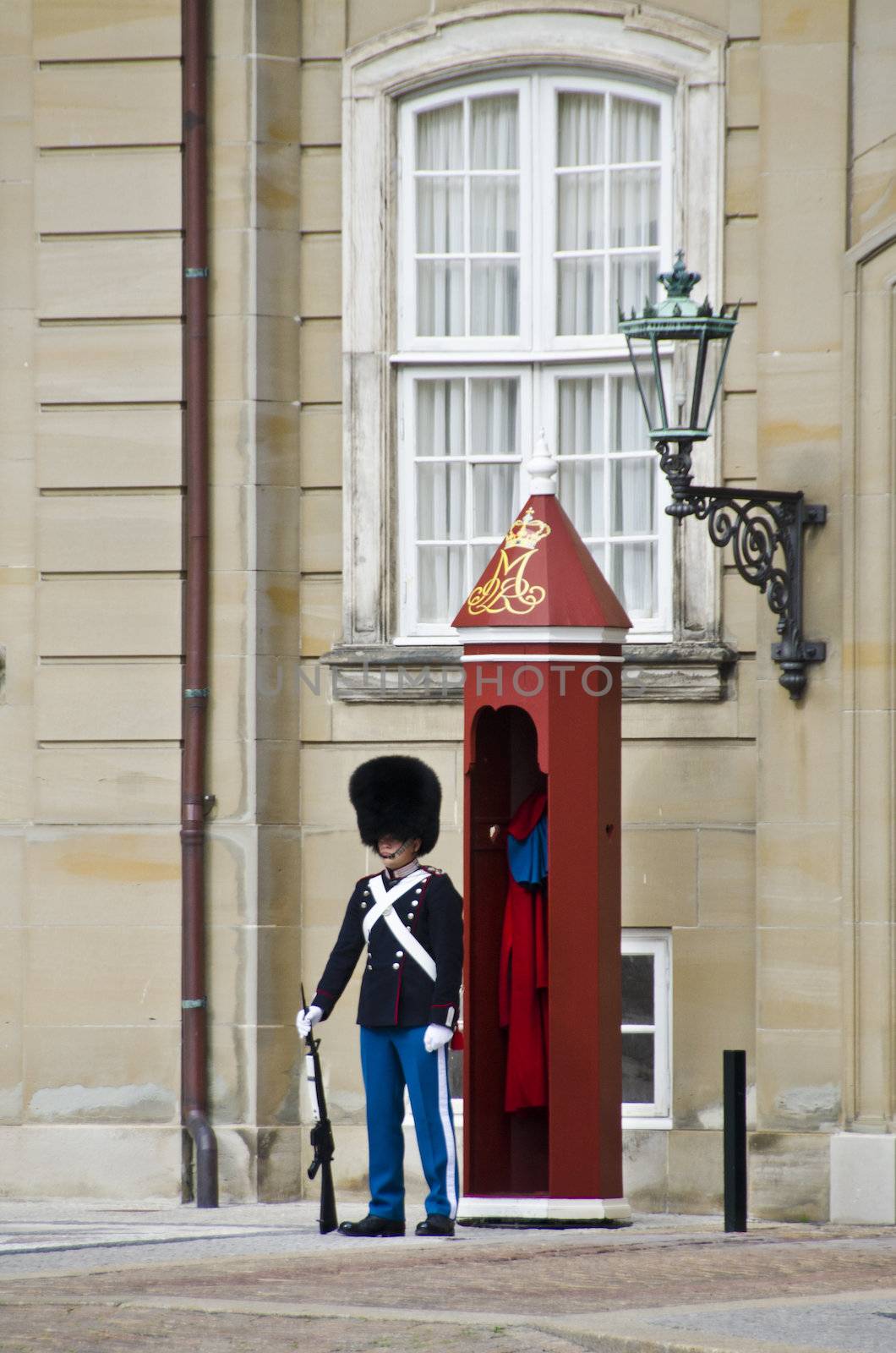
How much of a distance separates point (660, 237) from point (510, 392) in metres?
0.93

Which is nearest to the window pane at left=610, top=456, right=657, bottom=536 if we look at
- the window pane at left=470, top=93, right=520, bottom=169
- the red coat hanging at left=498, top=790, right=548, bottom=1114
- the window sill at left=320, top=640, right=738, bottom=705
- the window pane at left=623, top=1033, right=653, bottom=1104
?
the window sill at left=320, top=640, right=738, bottom=705

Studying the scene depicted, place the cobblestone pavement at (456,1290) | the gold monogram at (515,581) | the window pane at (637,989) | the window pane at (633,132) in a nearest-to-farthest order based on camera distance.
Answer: the cobblestone pavement at (456,1290), the gold monogram at (515,581), the window pane at (637,989), the window pane at (633,132)

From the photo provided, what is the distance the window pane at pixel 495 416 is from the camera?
1035 centimetres

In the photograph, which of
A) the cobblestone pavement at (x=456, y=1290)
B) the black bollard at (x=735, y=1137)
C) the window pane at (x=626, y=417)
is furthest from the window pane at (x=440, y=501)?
the cobblestone pavement at (x=456, y=1290)

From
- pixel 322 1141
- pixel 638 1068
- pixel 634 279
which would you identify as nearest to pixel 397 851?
pixel 322 1141

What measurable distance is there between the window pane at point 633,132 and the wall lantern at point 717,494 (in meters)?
0.92

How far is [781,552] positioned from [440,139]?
2477 mm

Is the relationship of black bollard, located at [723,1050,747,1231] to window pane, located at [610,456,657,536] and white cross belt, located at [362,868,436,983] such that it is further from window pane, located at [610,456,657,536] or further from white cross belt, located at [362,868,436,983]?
window pane, located at [610,456,657,536]

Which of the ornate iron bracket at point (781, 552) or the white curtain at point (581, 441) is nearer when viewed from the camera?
the ornate iron bracket at point (781, 552)

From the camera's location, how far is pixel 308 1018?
8.50 meters

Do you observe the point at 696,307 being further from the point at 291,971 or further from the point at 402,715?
the point at 291,971

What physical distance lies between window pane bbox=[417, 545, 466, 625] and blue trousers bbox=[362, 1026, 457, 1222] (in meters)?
2.34

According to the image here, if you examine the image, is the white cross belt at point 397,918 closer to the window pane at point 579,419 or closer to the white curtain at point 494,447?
the white curtain at point 494,447

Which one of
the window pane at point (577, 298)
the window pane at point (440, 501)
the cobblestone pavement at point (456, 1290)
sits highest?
the window pane at point (577, 298)
